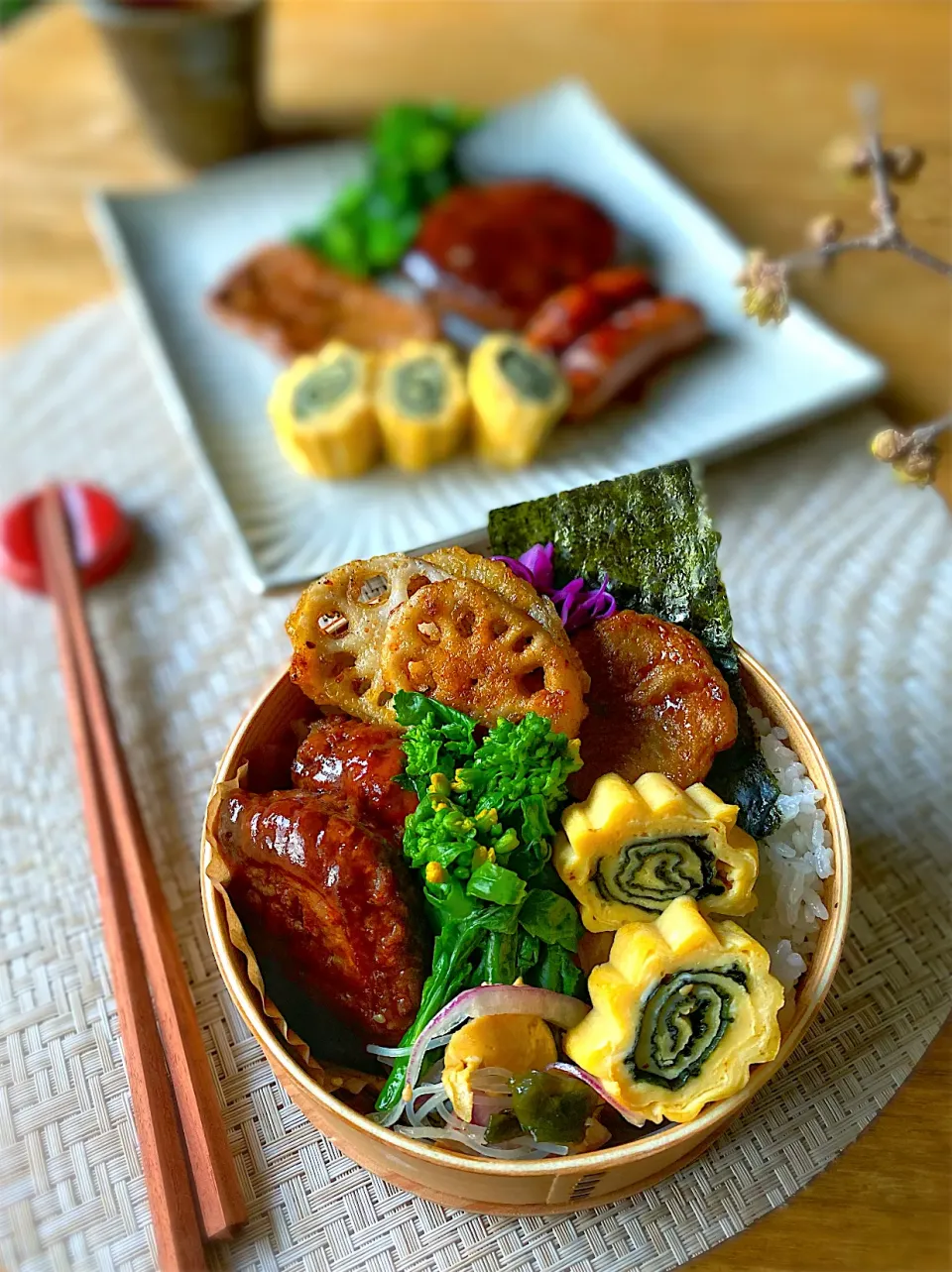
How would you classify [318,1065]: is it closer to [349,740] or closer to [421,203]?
[349,740]

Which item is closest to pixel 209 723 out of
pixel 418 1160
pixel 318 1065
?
pixel 318 1065

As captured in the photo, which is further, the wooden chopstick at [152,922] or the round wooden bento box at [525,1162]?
the wooden chopstick at [152,922]

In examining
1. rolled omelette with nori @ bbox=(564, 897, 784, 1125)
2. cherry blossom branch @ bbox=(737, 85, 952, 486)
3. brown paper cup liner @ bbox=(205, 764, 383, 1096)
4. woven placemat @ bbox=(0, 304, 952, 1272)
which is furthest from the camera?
cherry blossom branch @ bbox=(737, 85, 952, 486)

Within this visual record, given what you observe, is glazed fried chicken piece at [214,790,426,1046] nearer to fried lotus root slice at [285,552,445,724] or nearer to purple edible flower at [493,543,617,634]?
fried lotus root slice at [285,552,445,724]

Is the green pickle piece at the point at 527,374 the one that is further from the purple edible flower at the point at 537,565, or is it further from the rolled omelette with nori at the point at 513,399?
the purple edible flower at the point at 537,565

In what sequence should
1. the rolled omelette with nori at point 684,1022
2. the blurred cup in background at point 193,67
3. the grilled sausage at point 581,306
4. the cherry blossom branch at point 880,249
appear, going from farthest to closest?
the blurred cup in background at point 193,67 < the grilled sausage at point 581,306 < the cherry blossom branch at point 880,249 < the rolled omelette with nori at point 684,1022

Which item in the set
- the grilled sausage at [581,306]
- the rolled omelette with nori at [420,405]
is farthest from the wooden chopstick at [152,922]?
the grilled sausage at [581,306]

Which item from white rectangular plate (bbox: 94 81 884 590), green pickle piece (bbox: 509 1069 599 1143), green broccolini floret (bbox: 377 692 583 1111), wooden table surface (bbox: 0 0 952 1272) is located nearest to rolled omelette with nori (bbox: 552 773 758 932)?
green broccolini floret (bbox: 377 692 583 1111)
